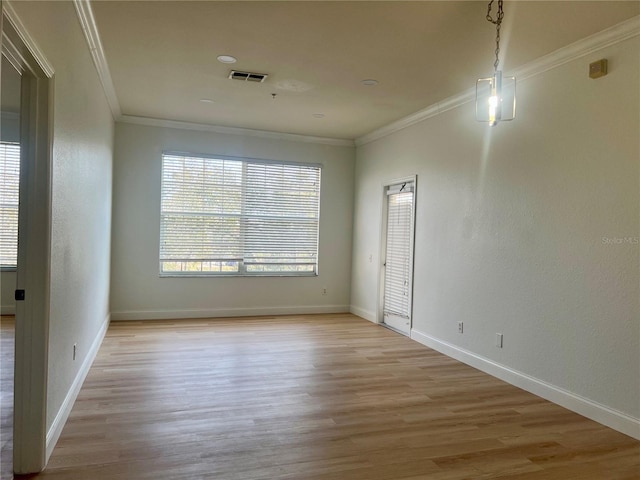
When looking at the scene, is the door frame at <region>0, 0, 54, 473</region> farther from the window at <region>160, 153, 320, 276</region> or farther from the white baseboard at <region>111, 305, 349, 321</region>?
the window at <region>160, 153, 320, 276</region>

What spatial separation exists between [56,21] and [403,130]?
4265 millimetres

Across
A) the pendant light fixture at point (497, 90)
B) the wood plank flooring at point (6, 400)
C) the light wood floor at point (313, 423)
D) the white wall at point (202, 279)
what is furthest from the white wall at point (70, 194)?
the pendant light fixture at point (497, 90)

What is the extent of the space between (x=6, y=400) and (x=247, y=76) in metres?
3.32

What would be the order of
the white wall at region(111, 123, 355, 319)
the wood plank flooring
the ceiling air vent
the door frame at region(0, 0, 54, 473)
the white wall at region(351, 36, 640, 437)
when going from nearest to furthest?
1. the door frame at region(0, 0, 54, 473)
2. the wood plank flooring
3. the white wall at region(351, 36, 640, 437)
4. the ceiling air vent
5. the white wall at region(111, 123, 355, 319)

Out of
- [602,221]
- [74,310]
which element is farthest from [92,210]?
[602,221]

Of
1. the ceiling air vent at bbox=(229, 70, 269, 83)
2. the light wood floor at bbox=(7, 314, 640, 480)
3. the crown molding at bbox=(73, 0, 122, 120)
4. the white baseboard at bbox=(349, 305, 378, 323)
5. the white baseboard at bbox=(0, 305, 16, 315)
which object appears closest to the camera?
the light wood floor at bbox=(7, 314, 640, 480)

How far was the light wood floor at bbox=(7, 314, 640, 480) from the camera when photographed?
2.46m

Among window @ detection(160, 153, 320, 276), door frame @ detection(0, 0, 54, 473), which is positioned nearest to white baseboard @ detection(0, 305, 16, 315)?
window @ detection(160, 153, 320, 276)

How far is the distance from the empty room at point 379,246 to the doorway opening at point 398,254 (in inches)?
1.5

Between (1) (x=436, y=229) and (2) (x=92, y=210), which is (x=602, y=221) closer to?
(1) (x=436, y=229)

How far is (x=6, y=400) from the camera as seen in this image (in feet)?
10.6

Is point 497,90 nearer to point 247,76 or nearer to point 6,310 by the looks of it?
point 247,76

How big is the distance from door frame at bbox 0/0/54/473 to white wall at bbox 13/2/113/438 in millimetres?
108

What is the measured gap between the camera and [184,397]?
3.43 metres
